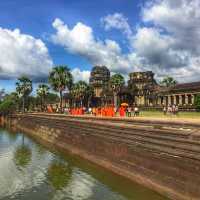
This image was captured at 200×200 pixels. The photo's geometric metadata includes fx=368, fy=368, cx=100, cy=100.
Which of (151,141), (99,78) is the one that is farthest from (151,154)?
(99,78)

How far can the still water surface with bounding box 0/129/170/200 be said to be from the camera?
72.1ft

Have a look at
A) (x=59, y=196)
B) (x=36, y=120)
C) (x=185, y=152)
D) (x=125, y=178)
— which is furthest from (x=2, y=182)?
(x=36, y=120)

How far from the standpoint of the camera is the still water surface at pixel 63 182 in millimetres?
21969

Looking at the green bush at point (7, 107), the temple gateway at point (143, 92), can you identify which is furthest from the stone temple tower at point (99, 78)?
the green bush at point (7, 107)

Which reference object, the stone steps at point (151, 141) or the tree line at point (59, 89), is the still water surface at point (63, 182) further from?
the tree line at point (59, 89)

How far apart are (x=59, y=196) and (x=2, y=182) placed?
5.69 metres

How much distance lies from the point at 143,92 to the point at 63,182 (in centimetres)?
12591

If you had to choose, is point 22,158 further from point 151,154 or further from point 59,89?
point 59,89

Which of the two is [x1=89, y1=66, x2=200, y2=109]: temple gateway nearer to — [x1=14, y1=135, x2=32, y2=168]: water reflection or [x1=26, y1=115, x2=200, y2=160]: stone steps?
[x1=14, y1=135, x2=32, y2=168]: water reflection

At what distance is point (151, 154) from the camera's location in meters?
22.2

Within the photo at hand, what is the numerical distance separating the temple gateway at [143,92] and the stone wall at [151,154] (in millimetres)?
68607

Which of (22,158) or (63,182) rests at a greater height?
(22,158)

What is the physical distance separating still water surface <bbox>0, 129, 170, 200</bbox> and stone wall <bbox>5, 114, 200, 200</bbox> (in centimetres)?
82

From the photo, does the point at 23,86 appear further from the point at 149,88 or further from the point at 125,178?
the point at 125,178
